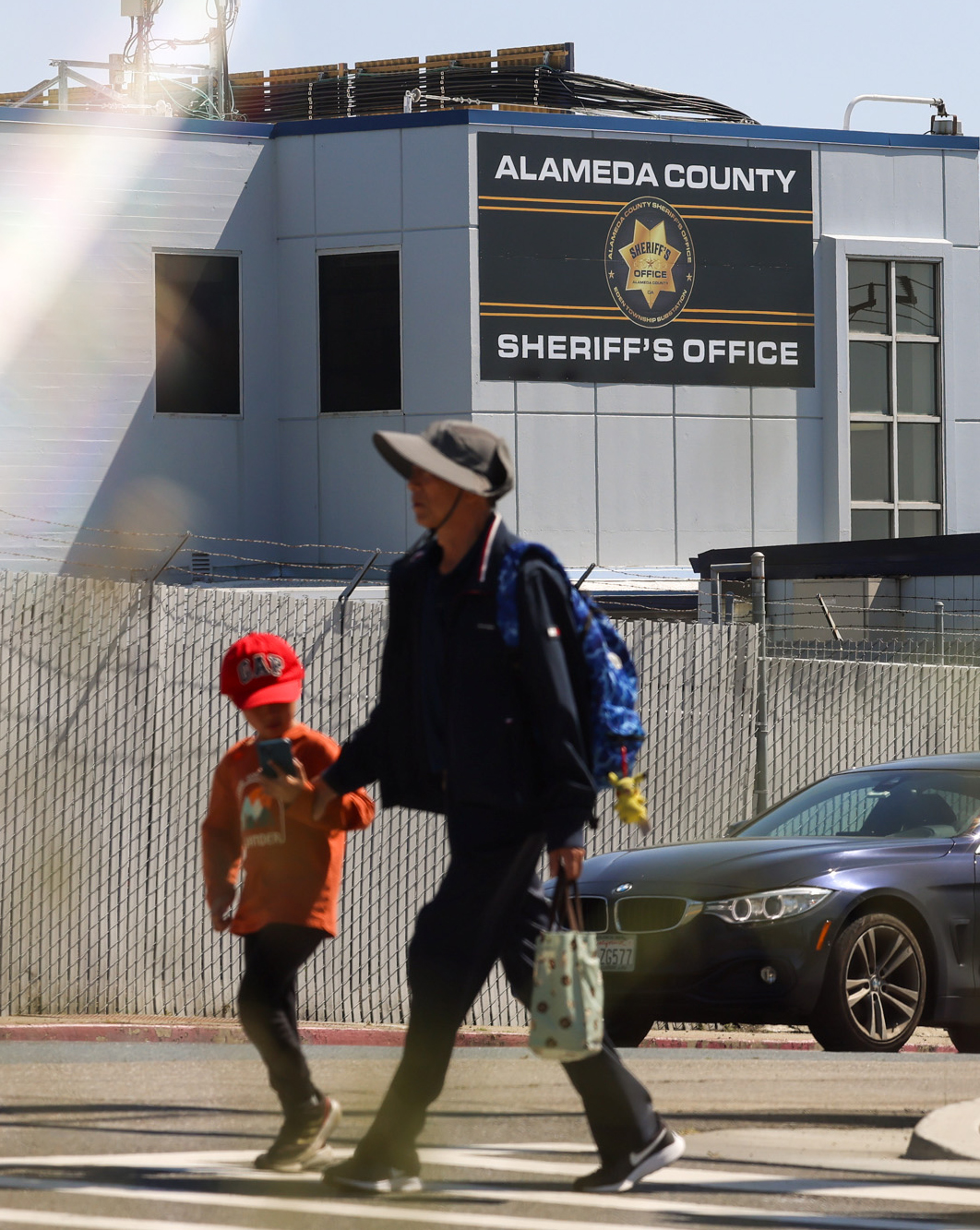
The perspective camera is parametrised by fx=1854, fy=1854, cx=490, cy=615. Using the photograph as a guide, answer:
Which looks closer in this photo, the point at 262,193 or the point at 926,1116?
the point at 926,1116

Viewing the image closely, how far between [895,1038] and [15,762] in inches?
183

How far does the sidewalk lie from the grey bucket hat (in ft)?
16.7

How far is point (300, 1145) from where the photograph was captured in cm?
489

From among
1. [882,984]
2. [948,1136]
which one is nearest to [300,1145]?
[948,1136]

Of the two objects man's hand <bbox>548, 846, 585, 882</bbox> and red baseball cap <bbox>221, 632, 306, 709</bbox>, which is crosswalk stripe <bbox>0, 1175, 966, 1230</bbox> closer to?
man's hand <bbox>548, 846, 585, 882</bbox>

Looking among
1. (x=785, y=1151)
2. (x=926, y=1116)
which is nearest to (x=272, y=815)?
(x=785, y=1151)

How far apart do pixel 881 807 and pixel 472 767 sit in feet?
18.7

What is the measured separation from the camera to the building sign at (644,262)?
2367 cm

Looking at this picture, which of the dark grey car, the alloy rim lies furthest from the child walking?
the alloy rim

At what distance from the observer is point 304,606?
1047cm

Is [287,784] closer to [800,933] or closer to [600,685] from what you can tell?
[600,685]

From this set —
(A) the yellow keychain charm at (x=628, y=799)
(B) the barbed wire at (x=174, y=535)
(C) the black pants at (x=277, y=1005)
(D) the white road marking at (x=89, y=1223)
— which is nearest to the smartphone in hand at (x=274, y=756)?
(C) the black pants at (x=277, y=1005)

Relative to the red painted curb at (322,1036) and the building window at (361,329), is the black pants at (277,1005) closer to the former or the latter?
the red painted curb at (322,1036)

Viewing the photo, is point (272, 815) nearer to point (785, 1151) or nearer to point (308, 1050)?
point (785, 1151)
